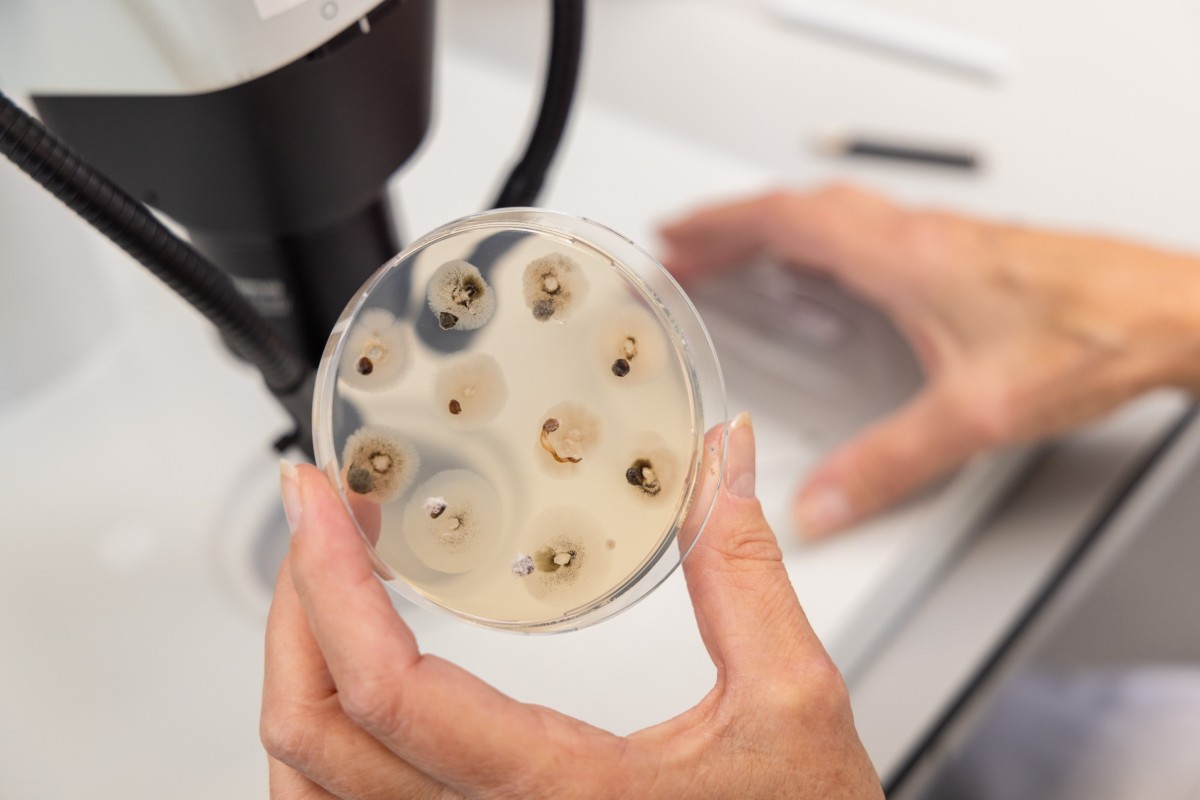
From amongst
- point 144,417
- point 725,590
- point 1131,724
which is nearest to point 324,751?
point 725,590

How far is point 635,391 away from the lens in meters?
0.67

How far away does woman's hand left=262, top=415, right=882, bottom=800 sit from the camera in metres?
0.52

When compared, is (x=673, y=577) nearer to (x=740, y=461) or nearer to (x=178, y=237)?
(x=740, y=461)

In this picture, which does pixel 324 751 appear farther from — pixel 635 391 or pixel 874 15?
pixel 874 15

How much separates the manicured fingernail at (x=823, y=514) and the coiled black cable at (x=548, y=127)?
377 mm

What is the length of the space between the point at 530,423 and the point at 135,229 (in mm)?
254

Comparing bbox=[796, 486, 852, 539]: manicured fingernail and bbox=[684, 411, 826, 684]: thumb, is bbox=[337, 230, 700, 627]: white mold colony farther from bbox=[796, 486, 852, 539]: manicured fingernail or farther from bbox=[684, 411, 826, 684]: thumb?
bbox=[796, 486, 852, 539]: manicured fingernail

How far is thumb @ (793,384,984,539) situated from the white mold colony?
1.10 ft

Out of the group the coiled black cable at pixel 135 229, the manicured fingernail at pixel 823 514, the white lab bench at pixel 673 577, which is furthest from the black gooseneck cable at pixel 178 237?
the manicured fingernail at pixel 823 514

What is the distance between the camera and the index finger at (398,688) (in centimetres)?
51

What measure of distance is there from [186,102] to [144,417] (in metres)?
0.48

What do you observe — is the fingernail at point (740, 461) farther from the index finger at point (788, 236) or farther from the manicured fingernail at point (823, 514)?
the index finger at point (788, 236)

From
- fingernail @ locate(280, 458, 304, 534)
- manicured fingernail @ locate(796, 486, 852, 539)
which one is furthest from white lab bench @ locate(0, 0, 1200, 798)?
fingernail @ locate(280, 458, 304, 534)

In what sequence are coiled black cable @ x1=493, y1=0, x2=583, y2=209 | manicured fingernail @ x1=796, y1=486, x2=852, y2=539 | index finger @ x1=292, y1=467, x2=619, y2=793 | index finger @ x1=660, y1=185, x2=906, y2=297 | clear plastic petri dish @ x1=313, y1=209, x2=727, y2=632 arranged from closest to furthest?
index finger @ x1=292, y1=467, x2=619, y2=793
clear plastic petri dish @ x1=313, y1=209, x2=727, y2=632
coiled black cable @ x1=493, y1=0, x2=583, y2=209
manicured fingernail @ x1=796, y1=486, x2=852, y2=539
index finger @ x1=660, y1=185, x2=906, y2=297
